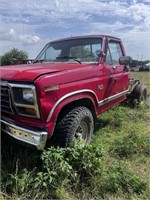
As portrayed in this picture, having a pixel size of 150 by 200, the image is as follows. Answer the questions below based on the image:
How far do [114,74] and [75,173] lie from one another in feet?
7.81

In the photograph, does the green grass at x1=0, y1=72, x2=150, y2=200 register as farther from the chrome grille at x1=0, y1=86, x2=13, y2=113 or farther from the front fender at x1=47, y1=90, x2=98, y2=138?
the chrome grille at x1=0, y1=86, x2=13, y2=113

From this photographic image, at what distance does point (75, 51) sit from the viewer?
15.4 feet

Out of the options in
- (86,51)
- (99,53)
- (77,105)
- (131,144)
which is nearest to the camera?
(77,105)

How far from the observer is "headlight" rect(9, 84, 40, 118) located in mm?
2867

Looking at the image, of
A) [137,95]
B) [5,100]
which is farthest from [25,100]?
[137,95]

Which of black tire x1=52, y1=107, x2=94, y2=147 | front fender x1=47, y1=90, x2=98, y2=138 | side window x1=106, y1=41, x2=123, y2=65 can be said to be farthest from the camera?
side window x1=106, y1=41, x2=123, y2=65

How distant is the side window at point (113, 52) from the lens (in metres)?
4.74

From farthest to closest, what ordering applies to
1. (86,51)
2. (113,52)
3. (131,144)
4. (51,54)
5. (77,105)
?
(113,52), (51,54), (86,51), (131,144), (77,105)

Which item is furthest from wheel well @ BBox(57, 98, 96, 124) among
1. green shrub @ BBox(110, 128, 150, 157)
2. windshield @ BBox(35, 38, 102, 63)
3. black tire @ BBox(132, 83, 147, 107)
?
black tire @ BBox(132, 83, 147, 107)

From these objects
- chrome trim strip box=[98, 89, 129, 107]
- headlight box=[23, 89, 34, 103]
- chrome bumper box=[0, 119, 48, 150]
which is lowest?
chrome bumper box=[0, 119, 48, 150]

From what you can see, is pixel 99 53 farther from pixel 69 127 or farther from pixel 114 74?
pixel 69 127

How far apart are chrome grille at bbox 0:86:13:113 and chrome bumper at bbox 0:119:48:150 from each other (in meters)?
0.21

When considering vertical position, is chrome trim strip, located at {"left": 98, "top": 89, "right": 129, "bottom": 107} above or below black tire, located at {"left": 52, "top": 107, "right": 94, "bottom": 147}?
above

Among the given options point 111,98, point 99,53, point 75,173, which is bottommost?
point 75,173
